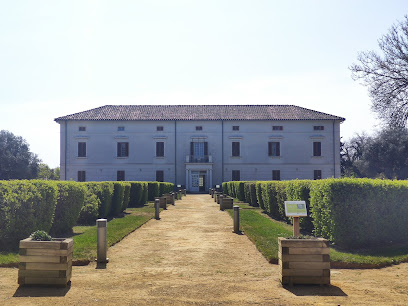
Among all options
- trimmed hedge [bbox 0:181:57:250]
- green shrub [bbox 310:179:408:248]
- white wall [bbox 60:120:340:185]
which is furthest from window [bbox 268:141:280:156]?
trimmed hedge [bbox 0:181:57:250]

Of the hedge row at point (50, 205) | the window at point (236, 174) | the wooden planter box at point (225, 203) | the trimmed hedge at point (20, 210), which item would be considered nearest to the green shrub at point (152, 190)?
the wooden planter box at point (225, 203)

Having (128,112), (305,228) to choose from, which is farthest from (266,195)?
(128,112)

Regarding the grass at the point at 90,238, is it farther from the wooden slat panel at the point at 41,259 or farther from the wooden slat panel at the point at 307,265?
the wooden slat panel at the point at 307,265

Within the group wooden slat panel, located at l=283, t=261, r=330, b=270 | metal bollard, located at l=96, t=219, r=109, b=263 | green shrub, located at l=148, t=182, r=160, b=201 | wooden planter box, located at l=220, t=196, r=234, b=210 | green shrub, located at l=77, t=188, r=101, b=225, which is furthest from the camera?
green shrub, located at l=148, t=182, r=160, b=201

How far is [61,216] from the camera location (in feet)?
35.4

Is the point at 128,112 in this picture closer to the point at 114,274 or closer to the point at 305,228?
the point at 305,228

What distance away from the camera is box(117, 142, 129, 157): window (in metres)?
45.4

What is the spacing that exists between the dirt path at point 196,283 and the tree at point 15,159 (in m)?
52.8

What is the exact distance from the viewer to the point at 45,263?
18.2 ft

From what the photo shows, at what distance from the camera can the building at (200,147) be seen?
4503cm

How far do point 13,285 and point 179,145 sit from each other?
40.0m

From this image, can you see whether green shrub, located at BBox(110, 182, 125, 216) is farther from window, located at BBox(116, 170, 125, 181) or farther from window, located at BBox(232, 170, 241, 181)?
window, located at BBox(232, 170, 241, 181)

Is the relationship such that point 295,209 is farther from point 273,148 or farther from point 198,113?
point 198,113

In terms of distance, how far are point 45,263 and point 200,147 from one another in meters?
40.0
